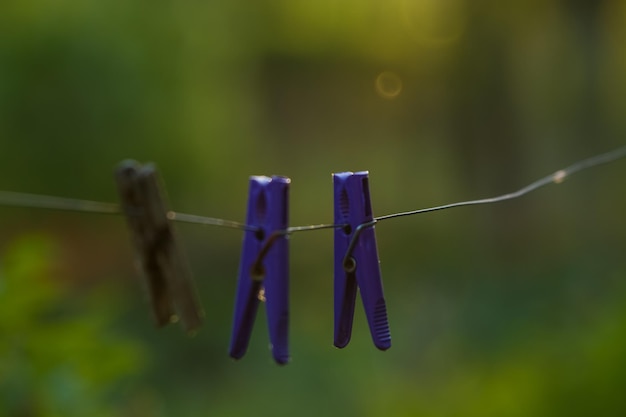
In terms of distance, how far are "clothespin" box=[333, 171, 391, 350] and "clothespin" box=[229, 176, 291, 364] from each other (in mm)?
44

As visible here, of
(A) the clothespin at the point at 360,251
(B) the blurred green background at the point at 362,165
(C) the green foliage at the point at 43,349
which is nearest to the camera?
(A) the clothespin at the point at 360,251

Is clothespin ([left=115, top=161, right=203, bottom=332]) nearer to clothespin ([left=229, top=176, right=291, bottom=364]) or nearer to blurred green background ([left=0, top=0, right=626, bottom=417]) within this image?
clothespin ([left=229, top=176, right=291, bottom=364])

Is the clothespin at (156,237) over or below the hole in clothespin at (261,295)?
over

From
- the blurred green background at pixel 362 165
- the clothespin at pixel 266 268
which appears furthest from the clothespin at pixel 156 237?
the blurred green background at pixel 362 165

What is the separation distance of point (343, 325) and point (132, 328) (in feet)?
7.31

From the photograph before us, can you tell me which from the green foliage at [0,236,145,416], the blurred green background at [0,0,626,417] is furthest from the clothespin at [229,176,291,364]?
the blurred green background at [0,0,626,417]

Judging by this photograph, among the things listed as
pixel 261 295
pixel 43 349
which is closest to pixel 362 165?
pixel 43 349

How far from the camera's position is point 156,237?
639 mm

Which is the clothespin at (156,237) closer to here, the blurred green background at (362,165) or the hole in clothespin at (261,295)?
the hole in clothespin at (261,295)

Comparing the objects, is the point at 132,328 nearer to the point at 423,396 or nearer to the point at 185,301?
the point at 423,396

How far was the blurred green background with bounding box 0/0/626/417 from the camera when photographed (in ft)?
6.41

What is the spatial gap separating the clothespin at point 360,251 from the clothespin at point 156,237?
12 cm

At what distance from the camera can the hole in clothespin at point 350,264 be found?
2.07 ft

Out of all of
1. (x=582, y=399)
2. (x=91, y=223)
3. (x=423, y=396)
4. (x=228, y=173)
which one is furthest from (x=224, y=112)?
(x=582, y=399)
